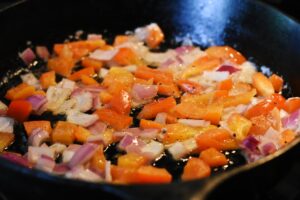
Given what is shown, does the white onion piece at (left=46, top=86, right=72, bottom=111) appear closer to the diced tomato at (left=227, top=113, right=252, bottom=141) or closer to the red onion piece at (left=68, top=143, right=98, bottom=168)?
the red onion piece at (left=68, top=143, right=98, bottom=168)

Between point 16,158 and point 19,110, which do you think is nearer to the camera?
point 16,158

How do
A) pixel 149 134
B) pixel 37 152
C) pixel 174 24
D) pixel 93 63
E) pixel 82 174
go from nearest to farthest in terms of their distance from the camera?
pixel 82 174 < pixel 37 152 < pixel 149 134 < pixel 93 63 < pixel 174 24

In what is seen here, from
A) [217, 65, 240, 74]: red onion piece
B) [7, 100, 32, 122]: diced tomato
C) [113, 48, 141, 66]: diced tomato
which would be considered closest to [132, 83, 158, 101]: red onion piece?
[113, 48, 141, 66]: diced tomato

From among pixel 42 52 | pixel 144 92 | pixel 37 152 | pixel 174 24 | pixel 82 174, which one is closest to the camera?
pixel 82 174

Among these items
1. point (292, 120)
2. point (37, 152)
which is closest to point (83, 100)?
point (37, 152)

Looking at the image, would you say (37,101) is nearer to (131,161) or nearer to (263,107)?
(131,161)

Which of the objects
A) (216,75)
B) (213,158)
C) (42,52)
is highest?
(42,52)

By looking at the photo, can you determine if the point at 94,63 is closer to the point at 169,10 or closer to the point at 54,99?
the point at 54,99
